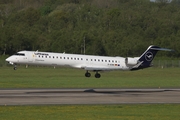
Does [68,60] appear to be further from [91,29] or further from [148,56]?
[91,29]

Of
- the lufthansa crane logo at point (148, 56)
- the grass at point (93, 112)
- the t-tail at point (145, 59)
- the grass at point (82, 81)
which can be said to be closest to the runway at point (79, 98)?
the grass at point (93, 112)

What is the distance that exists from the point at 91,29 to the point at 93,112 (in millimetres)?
104756

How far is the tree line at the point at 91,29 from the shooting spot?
372 feet

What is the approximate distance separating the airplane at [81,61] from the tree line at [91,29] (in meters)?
42.4

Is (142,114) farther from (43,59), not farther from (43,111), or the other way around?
(43,59)

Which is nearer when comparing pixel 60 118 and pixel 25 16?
pixel 60 118

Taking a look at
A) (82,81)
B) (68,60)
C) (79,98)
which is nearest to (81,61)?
(68,60)

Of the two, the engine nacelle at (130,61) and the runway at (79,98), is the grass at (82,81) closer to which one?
Answer: the engine nacelle at (130,61)

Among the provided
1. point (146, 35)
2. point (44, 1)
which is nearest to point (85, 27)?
point (146, 35)

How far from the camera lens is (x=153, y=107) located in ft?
102

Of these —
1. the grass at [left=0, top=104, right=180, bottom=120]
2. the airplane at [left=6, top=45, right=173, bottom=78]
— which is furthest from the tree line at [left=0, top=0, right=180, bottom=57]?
the grass at [left=0, top=104, right=180, bottom=120]

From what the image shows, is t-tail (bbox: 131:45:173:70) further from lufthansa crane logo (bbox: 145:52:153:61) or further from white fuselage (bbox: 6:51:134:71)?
white fuselage (bbox: 6:51:134:71)

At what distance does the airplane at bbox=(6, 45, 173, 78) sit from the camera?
6322cm

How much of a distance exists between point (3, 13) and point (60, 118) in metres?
134
